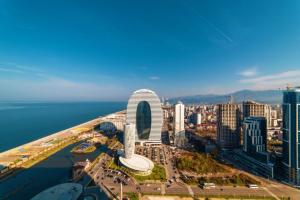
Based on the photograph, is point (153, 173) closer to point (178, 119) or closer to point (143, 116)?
point (143, 116)

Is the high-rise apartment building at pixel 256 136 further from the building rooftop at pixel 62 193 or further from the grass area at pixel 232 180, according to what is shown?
the building rooftop at pixel 62 193

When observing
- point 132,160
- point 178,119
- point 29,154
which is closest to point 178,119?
point 178,119

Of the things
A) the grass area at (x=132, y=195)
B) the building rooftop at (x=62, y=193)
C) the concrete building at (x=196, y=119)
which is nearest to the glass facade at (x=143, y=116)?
the grass area at (x=132, y=195)

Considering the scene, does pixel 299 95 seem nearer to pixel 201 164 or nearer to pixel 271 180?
pixel 271 180

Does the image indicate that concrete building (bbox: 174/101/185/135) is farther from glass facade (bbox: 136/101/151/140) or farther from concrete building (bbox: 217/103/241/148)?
concrete building (bbox: 217/103/241/148)

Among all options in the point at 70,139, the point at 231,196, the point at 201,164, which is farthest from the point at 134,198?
the point at 70,139

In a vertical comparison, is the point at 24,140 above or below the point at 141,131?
below
